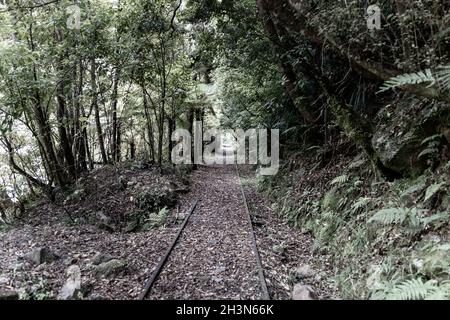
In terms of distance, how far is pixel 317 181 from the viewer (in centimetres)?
800

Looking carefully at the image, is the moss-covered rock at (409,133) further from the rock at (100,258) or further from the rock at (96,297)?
the rock at (100,258)

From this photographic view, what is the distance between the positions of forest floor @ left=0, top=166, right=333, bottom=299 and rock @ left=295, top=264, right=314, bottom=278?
0.07 feet

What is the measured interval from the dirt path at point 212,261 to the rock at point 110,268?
27.2 inches

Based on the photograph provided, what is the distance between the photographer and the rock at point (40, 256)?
227 inches

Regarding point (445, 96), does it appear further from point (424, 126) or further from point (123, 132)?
point (123, 132)

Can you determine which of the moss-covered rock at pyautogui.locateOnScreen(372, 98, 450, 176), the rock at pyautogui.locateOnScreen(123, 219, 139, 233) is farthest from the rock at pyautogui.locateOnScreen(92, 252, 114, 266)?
the moss-covered rock at pyautogui.locateOnScreen(372, 98, 450, 176)

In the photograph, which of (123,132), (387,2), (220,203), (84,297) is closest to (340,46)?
(387,2)

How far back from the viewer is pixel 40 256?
579cm

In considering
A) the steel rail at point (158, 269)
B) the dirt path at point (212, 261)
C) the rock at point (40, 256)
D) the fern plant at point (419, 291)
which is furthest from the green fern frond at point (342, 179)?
the rock at point (40, 256)

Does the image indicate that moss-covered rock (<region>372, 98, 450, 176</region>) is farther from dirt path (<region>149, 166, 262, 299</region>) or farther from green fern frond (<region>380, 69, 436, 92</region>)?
dirt path (<region>149, 166, 262, 299</region>)

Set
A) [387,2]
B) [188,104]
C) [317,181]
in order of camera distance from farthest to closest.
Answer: [188,104], [317,181], [387,2]

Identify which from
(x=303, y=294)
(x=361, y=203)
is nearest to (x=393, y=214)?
(x=361, y=203)

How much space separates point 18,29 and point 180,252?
689 cm

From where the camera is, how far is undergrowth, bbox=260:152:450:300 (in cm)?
364
